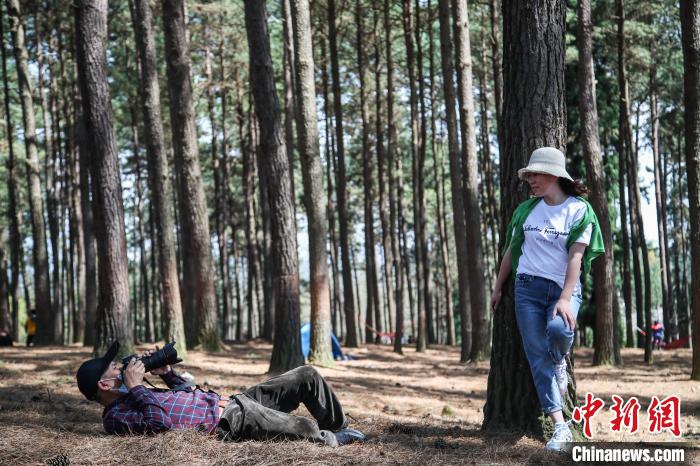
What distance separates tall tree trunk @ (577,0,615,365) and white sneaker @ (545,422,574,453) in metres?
10.9

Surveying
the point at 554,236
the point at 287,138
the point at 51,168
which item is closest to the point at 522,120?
the point at 554,236

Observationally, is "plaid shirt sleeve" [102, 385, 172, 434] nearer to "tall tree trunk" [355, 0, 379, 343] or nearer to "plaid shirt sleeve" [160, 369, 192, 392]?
"plaid shirt sleeve" [160, 369, 192, 392]

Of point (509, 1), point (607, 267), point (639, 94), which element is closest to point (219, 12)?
point (607, 267)

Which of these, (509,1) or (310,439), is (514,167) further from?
(310,439)

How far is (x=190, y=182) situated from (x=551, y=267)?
37.0ft

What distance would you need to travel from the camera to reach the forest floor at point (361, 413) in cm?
513

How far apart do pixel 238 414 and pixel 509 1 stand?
4040mm

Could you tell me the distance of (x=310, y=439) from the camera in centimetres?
552

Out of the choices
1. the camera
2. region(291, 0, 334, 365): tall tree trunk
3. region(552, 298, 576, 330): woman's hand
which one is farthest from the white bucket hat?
region(291, 0, 334, 365): tall tree trunk

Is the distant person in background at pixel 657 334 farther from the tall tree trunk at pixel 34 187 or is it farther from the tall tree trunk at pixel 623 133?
the tall tree trunk at pixel 34 187

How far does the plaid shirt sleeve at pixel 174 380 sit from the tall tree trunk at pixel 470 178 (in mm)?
11095

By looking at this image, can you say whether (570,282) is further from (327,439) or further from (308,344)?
(308,344)

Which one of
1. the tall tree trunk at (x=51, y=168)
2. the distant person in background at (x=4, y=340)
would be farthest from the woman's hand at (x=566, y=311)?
the tall tree trunk at (x=51, y=168)

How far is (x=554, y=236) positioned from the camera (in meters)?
5.36
